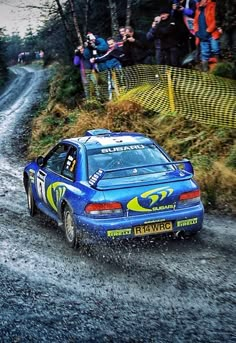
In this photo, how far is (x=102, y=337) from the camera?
14.2 ft

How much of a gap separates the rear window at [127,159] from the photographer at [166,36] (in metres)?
7.23

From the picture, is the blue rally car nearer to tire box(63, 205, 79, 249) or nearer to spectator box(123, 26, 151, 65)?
tire box(63, 205, 79, 249)

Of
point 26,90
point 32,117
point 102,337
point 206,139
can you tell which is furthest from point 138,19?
point 26,90

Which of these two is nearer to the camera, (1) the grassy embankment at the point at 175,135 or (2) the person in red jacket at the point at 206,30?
(1) the grassy embankment at the point at 175,135

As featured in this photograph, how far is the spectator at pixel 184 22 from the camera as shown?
13.2 meters

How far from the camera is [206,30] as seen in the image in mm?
12703

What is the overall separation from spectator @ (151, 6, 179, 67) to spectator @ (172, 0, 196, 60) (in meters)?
0.20

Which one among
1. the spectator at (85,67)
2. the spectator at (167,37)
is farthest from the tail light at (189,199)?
the spectator at (85,67)

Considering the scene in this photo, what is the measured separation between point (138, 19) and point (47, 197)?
1230 cm

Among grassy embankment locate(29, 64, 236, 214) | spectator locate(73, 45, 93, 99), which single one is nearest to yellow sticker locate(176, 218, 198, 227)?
grassy embankment locate(29, 64, 236, 214)

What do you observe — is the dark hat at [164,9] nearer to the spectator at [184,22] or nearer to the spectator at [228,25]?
the spectator at [184,22]

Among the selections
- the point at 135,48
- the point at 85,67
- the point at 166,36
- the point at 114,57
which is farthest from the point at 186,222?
the point at 85,67

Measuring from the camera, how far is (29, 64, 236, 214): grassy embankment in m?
9.22

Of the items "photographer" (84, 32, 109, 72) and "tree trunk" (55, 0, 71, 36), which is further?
"tree trunk" (55, 0, 71, 36)
